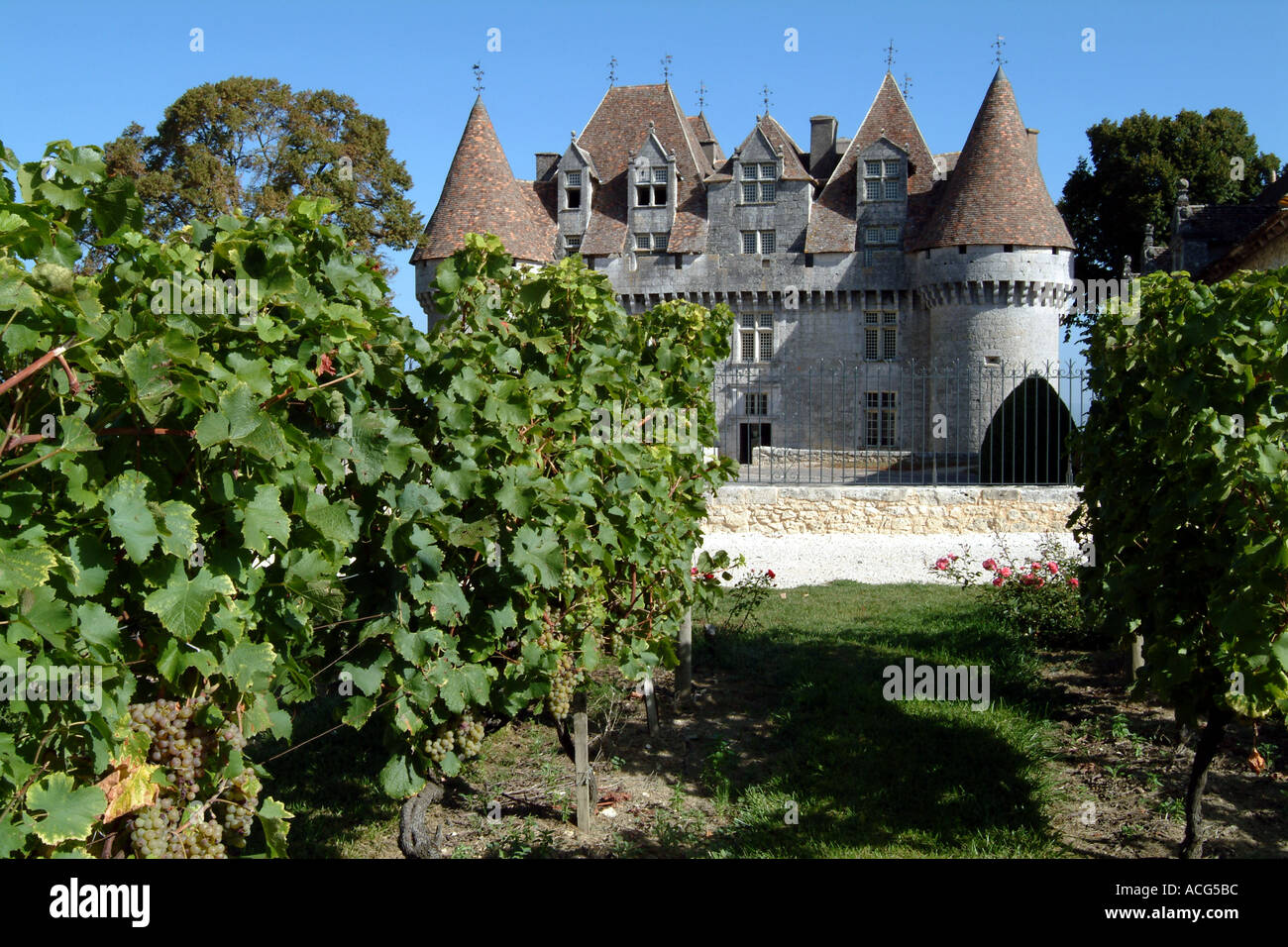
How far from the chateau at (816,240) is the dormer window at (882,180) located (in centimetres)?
5

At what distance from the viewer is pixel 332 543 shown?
8.45 ft

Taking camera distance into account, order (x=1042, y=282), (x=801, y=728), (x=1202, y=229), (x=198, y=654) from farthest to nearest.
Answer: (x=1042, y=282)
(x=1202, y=229)
(x=801, y=728)
(x=198, y=654)

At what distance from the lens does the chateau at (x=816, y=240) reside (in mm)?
27609

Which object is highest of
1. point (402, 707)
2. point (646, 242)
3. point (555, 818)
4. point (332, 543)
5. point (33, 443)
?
point (646, 242)

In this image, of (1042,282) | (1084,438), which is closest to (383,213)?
(1042,282)

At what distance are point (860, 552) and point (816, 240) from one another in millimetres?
19244

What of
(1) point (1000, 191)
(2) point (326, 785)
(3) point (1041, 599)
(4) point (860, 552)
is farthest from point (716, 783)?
(1) point (1000, 191)

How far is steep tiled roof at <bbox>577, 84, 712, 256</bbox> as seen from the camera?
102 feet

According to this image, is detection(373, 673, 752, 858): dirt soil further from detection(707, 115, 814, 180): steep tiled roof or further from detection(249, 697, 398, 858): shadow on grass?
detection(707, 115, 814, 180): steep tiled roof

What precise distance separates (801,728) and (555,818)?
1.58 meters

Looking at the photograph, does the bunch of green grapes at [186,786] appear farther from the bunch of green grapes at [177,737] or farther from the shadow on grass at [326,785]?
the shadow on grass at [326,785]

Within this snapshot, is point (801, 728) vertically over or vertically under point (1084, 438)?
under

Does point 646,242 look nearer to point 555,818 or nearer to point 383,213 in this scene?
point 383,213

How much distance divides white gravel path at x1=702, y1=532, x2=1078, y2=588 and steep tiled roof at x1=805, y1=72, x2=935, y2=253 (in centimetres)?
1785
